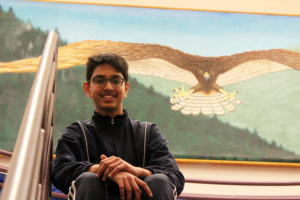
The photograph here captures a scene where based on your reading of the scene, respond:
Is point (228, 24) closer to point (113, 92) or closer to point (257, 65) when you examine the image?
point (257, 65)

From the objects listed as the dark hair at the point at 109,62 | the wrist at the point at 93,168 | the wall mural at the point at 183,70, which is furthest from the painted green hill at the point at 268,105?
the wrist at the point at 93,168

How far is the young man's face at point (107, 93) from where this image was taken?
5.02 feet

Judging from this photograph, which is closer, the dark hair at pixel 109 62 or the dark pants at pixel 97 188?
the dark pants at pixel 97 188

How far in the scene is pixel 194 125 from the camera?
362cm

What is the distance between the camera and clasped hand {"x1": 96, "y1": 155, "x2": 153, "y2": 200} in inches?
45.3

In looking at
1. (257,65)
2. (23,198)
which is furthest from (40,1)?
(23,198)

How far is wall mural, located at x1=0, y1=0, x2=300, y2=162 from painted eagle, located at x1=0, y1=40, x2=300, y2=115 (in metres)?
0.01

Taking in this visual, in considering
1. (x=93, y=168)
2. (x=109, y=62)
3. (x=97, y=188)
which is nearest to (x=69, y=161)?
(x=93, y=168)

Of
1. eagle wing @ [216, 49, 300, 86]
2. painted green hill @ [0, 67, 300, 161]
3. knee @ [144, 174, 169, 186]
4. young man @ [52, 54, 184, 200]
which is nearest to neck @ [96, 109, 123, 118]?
young man @ [52, 54, 184, 200]

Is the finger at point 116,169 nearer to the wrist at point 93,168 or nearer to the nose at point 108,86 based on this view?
the wrist at point 93,168

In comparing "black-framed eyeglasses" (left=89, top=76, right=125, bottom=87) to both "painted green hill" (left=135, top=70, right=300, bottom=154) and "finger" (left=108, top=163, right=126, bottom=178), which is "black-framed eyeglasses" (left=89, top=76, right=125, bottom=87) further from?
"painted green hill" (left=135, top=70, right=300, bottom=154)

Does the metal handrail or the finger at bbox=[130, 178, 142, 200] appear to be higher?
the metal handrail

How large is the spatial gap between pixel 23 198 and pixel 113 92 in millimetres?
926

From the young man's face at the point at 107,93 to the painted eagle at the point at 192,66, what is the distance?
2119 millimetres
